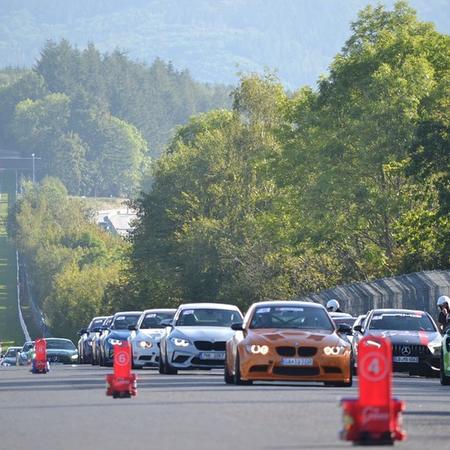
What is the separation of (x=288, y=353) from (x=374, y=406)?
498 inches

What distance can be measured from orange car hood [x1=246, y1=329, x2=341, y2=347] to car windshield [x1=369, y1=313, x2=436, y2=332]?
30.0 feet

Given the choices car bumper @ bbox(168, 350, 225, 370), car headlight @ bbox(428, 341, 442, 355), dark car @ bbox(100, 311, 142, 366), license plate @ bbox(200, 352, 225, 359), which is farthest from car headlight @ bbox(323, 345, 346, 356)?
dark car @ bbox(100, 311, 142, 366)

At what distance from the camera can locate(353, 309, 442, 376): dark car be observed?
36.7 metres

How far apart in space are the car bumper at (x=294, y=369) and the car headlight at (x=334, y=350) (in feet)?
0.17

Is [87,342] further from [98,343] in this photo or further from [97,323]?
[98,343]

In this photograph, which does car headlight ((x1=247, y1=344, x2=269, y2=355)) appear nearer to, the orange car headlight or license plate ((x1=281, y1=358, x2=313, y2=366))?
the orange car headlight

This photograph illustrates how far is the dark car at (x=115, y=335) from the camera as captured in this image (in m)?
47.1

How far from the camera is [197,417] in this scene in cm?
2044

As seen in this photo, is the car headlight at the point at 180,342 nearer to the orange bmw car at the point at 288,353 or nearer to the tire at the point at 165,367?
the tire at the point at 165,367

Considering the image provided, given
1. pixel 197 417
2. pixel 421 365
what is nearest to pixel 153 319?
pixel 421 365

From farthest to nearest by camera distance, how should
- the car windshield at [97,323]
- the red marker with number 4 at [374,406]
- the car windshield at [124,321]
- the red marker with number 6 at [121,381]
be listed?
the car windshield at [97,323] < the car windshield at [124,321] < the red marker with number 6 at [121,381] < the red marker with number 4 at [374,406]

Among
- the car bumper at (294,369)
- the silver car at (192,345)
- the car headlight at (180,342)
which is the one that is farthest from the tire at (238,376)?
the car headlight at (180,342)

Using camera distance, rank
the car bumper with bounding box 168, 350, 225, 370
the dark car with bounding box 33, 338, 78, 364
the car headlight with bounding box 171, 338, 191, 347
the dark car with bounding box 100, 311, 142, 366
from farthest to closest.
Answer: the dark car with bounding box 33, 338, 78, 364 → the dark car with bounding box 100, 311, 142, 366 → the car headlight with bounding box 171, 338, 191, 347 → the car bumper with bounding box 168, 350, 225, 370

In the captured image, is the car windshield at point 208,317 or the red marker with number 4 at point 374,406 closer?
the red marker with number 4 at point 374,406
